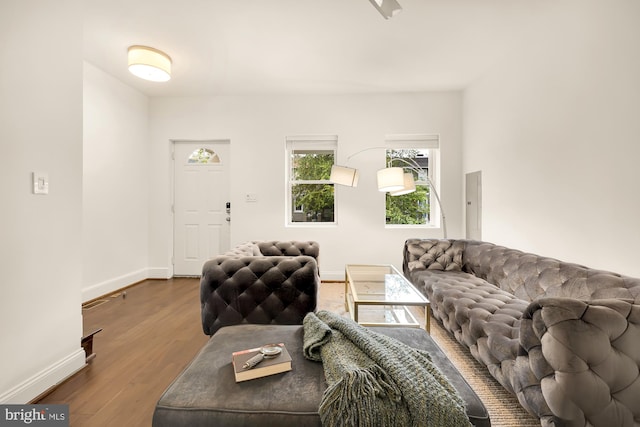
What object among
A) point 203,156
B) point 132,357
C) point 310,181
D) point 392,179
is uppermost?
point 203,156

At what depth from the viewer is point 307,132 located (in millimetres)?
4020

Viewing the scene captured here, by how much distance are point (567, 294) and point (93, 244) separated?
4.38m

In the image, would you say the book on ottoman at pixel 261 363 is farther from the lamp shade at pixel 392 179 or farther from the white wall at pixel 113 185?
the white wall at pixel 113 185

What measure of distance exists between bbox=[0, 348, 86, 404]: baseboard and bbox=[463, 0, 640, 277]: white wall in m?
3.46

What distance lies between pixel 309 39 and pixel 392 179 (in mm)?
1574

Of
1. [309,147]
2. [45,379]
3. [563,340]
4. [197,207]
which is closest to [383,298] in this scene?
[563,340]

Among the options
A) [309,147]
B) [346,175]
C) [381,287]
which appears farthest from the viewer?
[309,147]

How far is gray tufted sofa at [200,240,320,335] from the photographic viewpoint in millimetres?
1852

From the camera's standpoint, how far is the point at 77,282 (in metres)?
1.85

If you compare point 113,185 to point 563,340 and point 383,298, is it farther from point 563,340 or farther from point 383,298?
point 563,340

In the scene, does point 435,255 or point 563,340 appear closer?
point 563,340

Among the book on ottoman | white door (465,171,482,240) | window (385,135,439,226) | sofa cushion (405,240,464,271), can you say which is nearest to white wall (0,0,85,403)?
the book on ottoman

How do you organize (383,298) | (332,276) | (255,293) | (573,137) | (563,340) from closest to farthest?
(563,340) < (255,293) < (383,298) < (573,137) < (332,276)

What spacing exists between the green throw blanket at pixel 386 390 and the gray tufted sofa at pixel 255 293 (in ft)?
2.46
